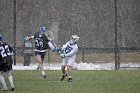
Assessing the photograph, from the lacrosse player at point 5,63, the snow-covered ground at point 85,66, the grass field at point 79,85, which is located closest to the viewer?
the grass field at point 79,85

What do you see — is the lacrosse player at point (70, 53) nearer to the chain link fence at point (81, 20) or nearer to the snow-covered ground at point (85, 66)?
the snow-covered ground at point (85, 66)

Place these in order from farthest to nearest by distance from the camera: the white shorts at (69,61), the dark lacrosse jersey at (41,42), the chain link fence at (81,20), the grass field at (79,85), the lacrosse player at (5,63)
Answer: the chain link fence at (81,20) → the dark lacrosse jersey at (41,42) → the white shorts at (69,61) → the lacrosse player at (5,63) → the grass field at (79,85)

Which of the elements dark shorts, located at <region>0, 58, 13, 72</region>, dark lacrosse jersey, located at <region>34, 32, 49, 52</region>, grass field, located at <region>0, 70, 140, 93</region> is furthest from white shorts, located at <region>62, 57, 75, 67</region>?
dark shorts, located at <region>0, 58, 13, 72</region>

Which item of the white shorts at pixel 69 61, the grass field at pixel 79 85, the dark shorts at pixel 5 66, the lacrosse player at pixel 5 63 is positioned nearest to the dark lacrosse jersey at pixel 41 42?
the grass field at pixel 79 85

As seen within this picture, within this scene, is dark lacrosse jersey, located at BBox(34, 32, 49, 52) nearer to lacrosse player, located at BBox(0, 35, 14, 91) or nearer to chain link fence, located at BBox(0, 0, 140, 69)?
lacrosse player, located at BBox(0, 35, 14, 91)

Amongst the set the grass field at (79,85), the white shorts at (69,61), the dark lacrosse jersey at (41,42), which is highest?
the dark lacrosse jersey at (41,42)

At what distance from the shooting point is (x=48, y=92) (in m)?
17.1

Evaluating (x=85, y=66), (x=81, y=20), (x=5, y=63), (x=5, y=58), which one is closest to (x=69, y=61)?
(x=5, y=58)

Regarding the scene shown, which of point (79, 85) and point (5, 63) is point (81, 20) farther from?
point (5, 63)

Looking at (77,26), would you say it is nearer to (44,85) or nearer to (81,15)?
(81,15)

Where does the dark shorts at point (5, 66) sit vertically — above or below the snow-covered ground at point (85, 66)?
above

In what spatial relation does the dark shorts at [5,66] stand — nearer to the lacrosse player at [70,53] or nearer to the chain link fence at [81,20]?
the lacrosse player at [70,53]

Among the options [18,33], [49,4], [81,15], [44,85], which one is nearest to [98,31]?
[81,15]

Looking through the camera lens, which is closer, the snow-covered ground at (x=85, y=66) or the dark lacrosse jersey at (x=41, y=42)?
the dark lacrosse jersey at (x=41, y=42)
